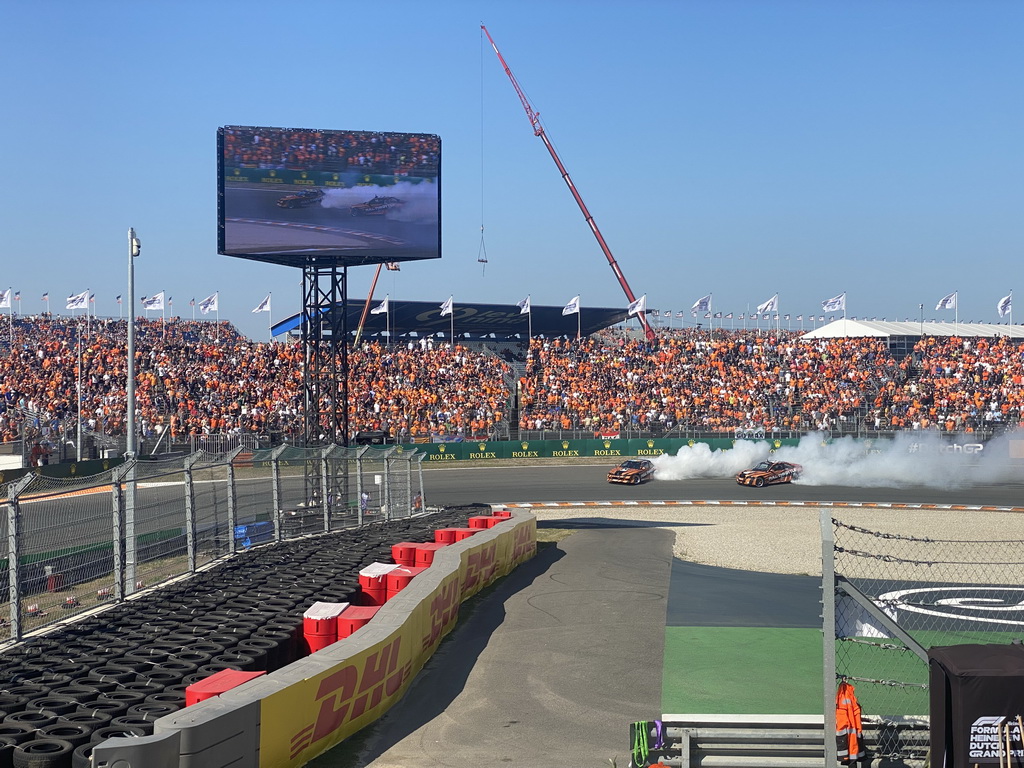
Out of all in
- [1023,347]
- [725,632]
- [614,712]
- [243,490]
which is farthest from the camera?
[1023,347]

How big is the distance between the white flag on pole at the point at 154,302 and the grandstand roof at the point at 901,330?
44.2 meters

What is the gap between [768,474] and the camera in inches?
1587

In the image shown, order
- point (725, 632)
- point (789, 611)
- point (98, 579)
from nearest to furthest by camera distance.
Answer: point (98, 579)
point (725, 632)
point (789, 611)

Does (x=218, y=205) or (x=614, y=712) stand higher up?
(x=218, y=205)

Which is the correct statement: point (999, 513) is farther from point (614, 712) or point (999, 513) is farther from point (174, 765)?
point (174, 765)

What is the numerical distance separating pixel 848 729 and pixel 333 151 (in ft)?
70.7

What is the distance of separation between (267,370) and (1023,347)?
146 ft

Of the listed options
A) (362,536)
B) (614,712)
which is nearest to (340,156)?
(362,536)

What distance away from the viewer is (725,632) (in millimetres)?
14820

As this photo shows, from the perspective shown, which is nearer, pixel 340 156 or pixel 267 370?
pixel 340 156

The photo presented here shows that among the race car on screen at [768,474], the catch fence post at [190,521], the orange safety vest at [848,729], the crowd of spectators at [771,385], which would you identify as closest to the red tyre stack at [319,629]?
the catch fence post at [190,521]

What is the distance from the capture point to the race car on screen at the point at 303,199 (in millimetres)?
25625

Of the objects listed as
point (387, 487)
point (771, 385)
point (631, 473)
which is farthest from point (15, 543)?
point (771, 385)

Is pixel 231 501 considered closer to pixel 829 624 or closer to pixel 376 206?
pixel 829 624
